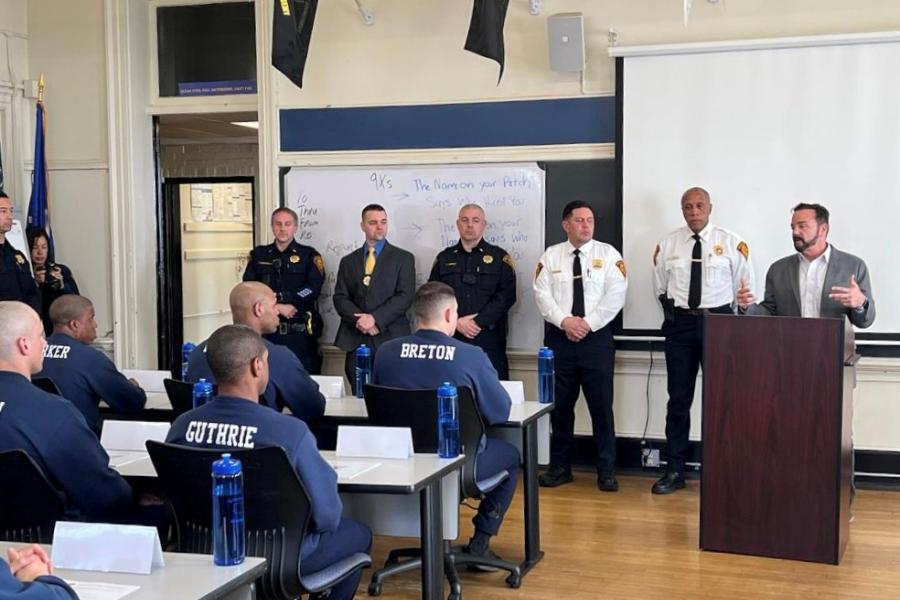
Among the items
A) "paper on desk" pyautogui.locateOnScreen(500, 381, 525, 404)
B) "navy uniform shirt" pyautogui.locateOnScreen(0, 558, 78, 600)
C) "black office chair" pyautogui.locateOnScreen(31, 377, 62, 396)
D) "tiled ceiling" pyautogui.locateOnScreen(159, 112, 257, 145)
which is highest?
"tiled ceiling" pyautogui.locateOnScreen(159, 112, 257, 145)

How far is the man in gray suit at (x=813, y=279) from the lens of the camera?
17.2 ft

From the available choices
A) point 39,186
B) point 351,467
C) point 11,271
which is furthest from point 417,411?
point 39,186

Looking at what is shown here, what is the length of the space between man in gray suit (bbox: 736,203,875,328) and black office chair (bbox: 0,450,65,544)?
3394mm

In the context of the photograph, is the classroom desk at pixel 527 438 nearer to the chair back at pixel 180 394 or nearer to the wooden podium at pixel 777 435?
the chair back at pixel 180 394

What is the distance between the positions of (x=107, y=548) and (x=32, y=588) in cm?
46

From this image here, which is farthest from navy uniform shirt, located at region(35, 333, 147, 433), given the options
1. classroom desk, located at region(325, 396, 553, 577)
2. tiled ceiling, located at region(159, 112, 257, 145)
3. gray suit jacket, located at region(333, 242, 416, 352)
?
tiled ceiling, located at region(159, 112, 257, 145)

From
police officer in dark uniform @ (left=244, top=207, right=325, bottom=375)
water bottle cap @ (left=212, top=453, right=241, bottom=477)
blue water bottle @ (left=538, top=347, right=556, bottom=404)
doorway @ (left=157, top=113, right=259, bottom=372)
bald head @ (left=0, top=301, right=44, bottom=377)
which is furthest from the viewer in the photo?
doorway @ (left=157, top=113, right=259, bottom=372)

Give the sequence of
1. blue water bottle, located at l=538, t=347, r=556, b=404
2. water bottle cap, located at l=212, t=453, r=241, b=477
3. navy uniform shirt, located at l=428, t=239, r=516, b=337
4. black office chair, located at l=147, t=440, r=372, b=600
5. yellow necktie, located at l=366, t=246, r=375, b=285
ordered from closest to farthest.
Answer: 1. water bottle cap, located at l=212, t=453, r=241, b=477
2. black office chair, located at l=147, t=440, r=372, b=600
3. blue water bottle, located at l=538, t=347, r=556, b=404
4. navy uniform shirt, located at l=428, t=239, r=516, b=337
5. yellow necktie, located at l=366, t=246, r=375, b=285

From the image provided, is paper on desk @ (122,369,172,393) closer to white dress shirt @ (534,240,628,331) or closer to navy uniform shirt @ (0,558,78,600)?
white dress shirt @ (534,240,628,331)

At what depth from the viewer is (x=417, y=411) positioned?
13.0ft

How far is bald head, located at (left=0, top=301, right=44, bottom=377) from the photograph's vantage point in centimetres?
320

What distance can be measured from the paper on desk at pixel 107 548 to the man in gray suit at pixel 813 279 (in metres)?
3.53

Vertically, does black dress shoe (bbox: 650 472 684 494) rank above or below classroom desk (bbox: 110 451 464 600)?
below

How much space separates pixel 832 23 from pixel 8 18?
5591 mm
